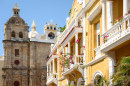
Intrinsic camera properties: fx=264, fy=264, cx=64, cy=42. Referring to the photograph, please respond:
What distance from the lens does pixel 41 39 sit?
50.1 meters

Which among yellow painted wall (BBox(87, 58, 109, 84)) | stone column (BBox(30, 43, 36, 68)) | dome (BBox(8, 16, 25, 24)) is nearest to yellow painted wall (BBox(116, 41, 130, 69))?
yellow painted wall (BBox(87, 58, 109, 84))

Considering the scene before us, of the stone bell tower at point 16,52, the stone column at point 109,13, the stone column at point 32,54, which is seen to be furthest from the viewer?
the stone column at point 32,54

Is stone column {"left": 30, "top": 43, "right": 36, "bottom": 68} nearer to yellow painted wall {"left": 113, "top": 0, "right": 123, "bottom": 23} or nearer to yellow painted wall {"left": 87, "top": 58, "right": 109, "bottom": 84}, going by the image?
yellow painted wall {"left": 87, "top": 58, "right": 109, "bottom": 84}

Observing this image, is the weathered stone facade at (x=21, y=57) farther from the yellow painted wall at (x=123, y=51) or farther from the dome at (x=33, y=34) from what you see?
the yellow painted wall at (x=123, y=51)

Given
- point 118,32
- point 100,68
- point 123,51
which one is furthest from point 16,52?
point 118,32

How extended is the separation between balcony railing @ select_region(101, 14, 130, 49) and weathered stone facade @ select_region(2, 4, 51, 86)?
38.6 meters

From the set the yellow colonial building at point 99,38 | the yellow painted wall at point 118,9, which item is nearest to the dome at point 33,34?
the yellow colonial building at point 99,38

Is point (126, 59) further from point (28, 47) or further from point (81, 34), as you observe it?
point (28, 47)

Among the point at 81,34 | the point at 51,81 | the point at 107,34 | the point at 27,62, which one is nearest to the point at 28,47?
the point at 27,62

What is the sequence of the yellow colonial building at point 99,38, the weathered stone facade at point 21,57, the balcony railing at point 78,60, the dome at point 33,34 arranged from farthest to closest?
the dome at point 33,34 < the weathered stone facade at point 21,57 < the balcony railing at point 78,60 < the yellow colonial building at point 99,38

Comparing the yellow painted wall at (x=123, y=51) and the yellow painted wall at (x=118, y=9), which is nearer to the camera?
the yellow painted wall at (x=123, y=51)

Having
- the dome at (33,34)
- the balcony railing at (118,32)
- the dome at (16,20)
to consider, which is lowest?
the balcony railing at (118,32)

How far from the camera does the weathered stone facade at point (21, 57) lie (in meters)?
47.6

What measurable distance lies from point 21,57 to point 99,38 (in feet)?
120
